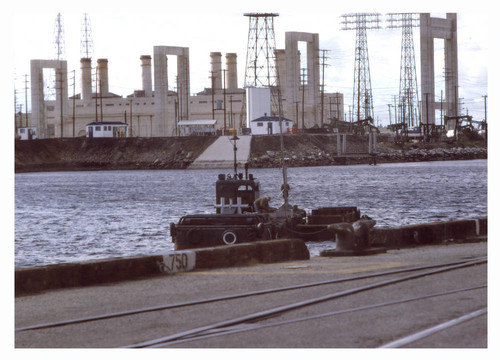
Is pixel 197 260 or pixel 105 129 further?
pixel 105 129

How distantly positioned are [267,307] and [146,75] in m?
153

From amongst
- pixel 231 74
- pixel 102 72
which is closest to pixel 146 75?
pixel 102 72

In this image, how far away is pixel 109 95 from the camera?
165250mm

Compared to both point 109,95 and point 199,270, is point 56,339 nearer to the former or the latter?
point 199,270

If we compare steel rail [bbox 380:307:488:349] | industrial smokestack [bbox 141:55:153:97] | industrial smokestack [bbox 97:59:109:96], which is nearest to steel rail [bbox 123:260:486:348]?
steel rail [bbox 380:307:488:349]

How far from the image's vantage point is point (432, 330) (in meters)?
9.47

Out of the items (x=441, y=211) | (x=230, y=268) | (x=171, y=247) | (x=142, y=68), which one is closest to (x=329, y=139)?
(x=142, y=68)

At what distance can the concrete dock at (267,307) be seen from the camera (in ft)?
31.2

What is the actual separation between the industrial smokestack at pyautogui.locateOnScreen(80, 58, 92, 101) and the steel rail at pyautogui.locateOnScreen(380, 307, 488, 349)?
481 feet

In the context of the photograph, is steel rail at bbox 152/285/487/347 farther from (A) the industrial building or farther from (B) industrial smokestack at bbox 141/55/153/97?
(B) industrial smokestack at bbox 141/55/153/97

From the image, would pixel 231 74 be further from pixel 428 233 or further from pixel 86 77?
pixel 428 233

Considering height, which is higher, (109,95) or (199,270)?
(109,95)

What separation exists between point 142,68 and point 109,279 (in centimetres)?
15071

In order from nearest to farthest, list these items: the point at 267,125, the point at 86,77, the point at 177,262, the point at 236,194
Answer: the point at 177,262 → the point at 236,194 → the point at 267,125 → the point at 86,77
